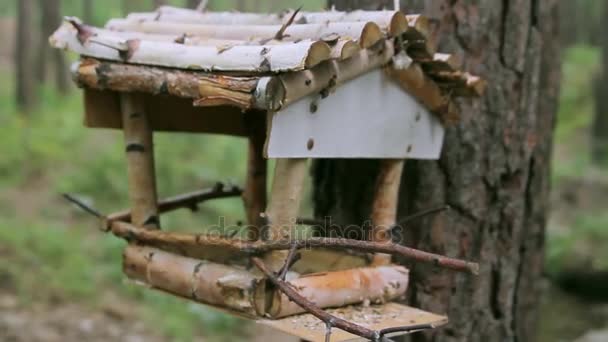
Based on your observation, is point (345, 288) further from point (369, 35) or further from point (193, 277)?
point (369, 35)

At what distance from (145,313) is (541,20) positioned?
3.32 metres

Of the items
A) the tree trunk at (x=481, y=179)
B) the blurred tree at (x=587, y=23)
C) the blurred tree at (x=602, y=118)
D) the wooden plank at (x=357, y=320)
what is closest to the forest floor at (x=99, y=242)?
the blurred tree at (x=602, y=118)

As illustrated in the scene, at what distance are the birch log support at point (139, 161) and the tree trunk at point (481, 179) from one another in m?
0.51

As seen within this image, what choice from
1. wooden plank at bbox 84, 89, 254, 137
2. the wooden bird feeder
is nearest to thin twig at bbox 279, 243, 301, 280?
the wooden bird feeder

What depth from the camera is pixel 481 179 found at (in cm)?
208

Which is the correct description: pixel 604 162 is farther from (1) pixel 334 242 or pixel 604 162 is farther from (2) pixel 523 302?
(1) pixel 334 242

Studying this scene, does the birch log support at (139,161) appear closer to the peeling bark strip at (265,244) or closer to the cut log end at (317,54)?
the peeling bark strip at (265,244)

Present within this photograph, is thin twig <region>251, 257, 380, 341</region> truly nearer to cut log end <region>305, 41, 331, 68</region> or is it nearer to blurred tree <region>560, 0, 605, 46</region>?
cut log end <region>305, 41, 331, 68</region>

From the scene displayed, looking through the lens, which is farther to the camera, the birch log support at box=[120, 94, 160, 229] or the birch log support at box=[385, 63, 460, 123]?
the birch log support at box=[120, 94, 160, 229]

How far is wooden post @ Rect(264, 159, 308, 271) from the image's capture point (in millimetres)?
1491

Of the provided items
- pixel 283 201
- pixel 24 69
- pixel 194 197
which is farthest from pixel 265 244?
pixel 24 69

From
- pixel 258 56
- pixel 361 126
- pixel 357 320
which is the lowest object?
pixel 357 320

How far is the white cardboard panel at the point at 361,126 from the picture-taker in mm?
1439

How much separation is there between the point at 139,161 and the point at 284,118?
0.56m
